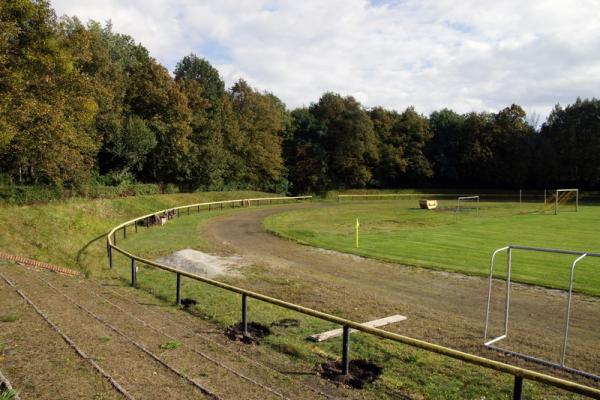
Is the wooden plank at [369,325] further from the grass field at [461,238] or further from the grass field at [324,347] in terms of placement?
the grass field at [461,238]

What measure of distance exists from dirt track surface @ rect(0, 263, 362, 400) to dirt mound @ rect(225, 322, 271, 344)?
0.92ft

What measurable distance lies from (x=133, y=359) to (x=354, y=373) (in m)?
3.91

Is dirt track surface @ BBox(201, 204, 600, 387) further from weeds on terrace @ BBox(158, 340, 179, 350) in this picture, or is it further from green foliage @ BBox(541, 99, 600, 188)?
green foliage @ BBox(541, 99, 600, 188)

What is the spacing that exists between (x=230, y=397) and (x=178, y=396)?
0.76 metres

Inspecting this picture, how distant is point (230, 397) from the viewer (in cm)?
671

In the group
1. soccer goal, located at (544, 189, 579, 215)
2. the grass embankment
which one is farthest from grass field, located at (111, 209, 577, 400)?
soccer goal, located at (544, 189, 579, 215)

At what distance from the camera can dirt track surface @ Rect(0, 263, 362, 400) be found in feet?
22.5

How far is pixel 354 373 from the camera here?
8.12 m

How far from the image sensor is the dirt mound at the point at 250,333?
32.1 ft

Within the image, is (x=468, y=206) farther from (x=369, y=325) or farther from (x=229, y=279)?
(x=369, y=325)

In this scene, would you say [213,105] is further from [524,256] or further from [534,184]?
[534,184]

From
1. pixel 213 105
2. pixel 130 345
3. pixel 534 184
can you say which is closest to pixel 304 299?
pixel 130 345

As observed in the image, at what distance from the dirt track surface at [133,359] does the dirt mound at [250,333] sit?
279 millimetres

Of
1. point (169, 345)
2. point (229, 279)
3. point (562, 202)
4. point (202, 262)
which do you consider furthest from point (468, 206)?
point (169, 345)
